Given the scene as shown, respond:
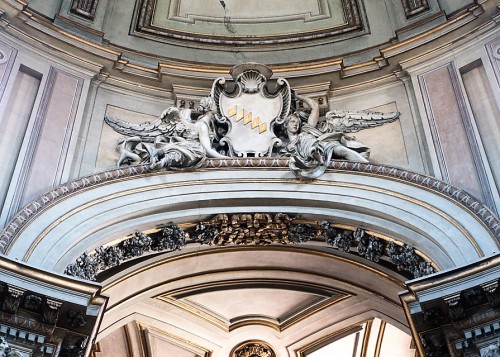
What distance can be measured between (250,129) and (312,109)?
2.44 ft

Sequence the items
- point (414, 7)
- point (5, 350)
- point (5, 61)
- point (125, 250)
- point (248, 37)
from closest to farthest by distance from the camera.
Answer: point (5, 350) < point (125, 250) < point (5, 61) < point (414, 7) < point (248, 37)

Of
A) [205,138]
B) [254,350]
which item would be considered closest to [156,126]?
[205,138]

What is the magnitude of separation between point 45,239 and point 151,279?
168 cm

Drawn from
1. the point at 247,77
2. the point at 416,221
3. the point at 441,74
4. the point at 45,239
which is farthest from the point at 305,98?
the point at 45,239

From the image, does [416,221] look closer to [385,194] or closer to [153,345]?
[385,194]

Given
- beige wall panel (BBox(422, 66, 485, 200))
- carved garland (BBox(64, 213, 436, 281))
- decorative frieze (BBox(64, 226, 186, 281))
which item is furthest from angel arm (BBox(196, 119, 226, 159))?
beige wall panel (BBox(422, 66, 485, 200))

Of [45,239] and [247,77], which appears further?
[247,77]

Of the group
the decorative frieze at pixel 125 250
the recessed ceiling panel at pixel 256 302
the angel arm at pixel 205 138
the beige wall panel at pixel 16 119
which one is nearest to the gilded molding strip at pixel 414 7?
the angel arm at pixel 205 138

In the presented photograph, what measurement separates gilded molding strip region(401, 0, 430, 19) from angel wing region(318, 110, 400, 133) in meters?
1.44

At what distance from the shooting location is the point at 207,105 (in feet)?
29.3

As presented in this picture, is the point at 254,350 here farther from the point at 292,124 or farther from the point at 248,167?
the point at 292,124

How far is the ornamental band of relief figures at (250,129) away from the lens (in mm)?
8328

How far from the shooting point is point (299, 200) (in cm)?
809

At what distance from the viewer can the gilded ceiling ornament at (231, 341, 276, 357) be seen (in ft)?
33.8
